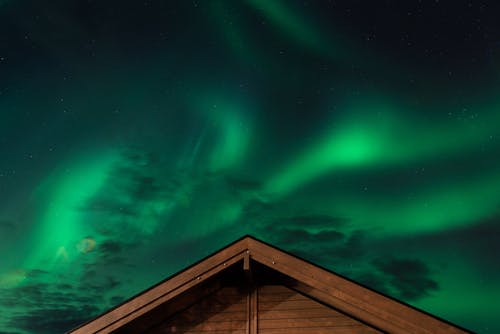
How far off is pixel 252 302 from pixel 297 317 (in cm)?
87

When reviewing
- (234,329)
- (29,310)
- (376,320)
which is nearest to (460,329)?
(376,320)

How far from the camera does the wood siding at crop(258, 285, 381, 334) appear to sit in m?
7.45

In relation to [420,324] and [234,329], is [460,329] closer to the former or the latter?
[420,324]

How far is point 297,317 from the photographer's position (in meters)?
7.62

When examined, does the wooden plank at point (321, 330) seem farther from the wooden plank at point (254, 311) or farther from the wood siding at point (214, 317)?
the wood siding at point (214, 317)

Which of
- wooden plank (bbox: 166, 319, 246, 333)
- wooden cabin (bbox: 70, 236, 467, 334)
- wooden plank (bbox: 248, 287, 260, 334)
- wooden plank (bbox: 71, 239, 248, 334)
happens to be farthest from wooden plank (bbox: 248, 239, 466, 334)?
wooden plank (bbox: 166, 319, 246, 333)

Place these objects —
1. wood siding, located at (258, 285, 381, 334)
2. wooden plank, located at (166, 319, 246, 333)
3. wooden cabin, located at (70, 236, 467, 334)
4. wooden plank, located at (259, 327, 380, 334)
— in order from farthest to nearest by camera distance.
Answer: wooden plank, located at (166, 319, 246, 333)
wood siding, located at (258, 285, 381, 334)
wooden plank, located at (259, 327, 380, 334)
wooden cabin, located at (70, 236, 467, 334)

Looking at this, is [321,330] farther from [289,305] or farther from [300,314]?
[289,305]

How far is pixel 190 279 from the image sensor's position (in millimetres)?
7324

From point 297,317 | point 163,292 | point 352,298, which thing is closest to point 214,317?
point 163,292

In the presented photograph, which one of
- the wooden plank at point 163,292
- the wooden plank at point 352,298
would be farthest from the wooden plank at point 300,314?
the wooden plank at point 163,292

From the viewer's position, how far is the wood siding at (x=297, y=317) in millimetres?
7445

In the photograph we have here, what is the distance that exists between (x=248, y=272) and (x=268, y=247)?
654 millimetres

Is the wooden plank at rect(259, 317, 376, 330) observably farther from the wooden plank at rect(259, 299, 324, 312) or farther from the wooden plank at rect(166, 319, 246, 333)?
the wooden plank at rect(166, 319, 246, 333)
